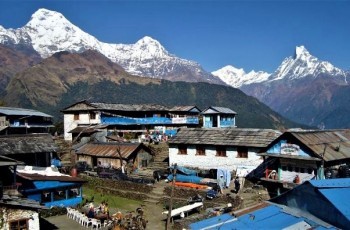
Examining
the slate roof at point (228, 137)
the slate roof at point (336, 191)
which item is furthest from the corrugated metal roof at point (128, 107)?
the slate roof at point (336, 191)

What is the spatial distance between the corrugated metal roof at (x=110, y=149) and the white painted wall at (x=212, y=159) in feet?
12.3

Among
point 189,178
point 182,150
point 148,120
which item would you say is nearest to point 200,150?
point 182,150

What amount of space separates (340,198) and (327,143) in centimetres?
1505

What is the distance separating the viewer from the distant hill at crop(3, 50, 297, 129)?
6112 inches

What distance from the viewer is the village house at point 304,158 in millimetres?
29078

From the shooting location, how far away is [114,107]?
58.8 meters

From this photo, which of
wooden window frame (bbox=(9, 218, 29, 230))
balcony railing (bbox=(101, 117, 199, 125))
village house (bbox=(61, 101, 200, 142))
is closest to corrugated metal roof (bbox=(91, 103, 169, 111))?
village house (bbox=(61, 101, 200, 142))

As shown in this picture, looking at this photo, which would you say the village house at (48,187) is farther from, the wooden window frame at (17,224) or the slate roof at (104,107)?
the slate roof at (104,107)

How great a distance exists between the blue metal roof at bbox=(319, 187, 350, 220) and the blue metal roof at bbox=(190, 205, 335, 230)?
1.14 meters

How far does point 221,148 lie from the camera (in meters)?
38.2

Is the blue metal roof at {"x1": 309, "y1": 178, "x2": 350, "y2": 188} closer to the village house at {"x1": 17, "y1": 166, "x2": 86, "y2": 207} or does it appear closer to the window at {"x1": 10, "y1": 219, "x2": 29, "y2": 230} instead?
the window at {"x1": 10, "y1": 219, "x2": 29, "y2": 230}

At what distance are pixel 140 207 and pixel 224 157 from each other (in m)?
10.1

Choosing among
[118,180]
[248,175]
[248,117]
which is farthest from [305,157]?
[248,117]

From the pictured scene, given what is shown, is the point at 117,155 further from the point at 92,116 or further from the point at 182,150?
the point at 92,116
